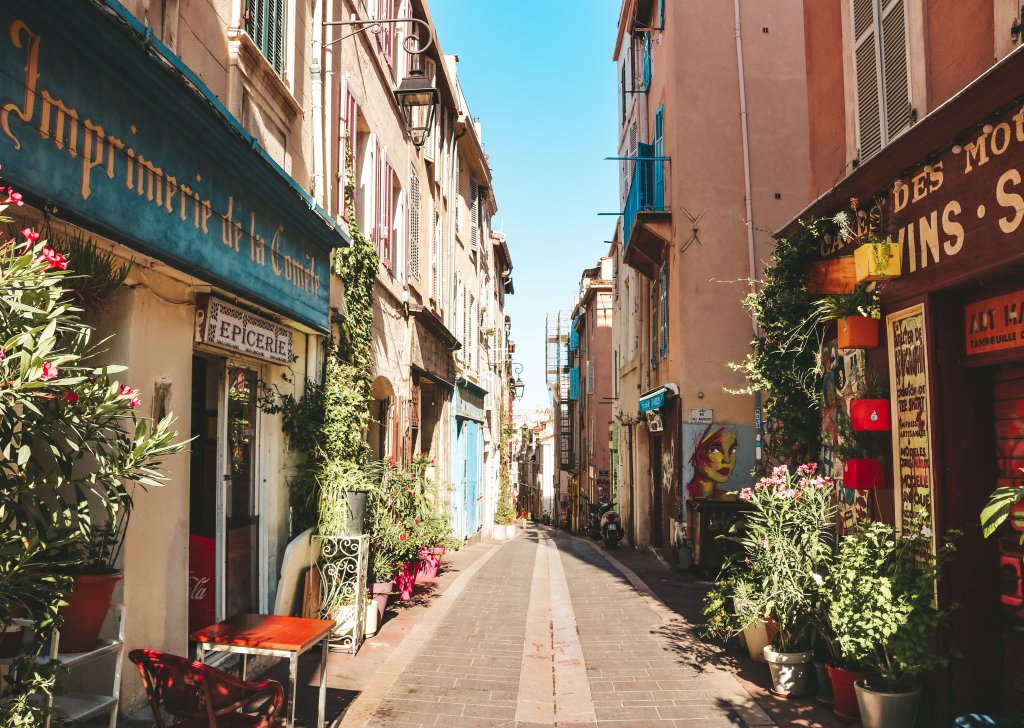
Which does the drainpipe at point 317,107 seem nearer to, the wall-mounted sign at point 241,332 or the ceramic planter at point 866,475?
the wall-mounted sign at point 241,332

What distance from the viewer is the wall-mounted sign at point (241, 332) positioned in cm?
554

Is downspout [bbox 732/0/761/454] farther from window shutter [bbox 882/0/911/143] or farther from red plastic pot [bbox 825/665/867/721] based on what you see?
red plastic pot [bbox 825/665/867/721]

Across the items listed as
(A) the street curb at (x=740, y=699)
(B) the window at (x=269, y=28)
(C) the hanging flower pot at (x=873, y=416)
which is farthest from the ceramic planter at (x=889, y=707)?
(B) the window at (x=269, y=28)

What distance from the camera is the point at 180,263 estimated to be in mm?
4719

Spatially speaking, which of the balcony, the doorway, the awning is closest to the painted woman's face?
the awning

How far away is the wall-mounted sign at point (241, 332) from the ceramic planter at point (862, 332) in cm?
479

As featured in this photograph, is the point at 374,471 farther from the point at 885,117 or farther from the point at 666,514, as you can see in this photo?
the point at 666,514

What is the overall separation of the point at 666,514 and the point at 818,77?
29.9ft

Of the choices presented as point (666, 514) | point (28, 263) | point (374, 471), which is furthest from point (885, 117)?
point (666, 514)

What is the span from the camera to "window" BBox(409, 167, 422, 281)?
13.1m

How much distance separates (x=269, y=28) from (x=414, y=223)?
6690mm

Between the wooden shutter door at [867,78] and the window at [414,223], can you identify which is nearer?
the wooden shutter door at [867,78]

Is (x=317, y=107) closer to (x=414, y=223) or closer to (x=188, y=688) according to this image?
(x=414, y=223)

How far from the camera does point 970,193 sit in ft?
16.6
